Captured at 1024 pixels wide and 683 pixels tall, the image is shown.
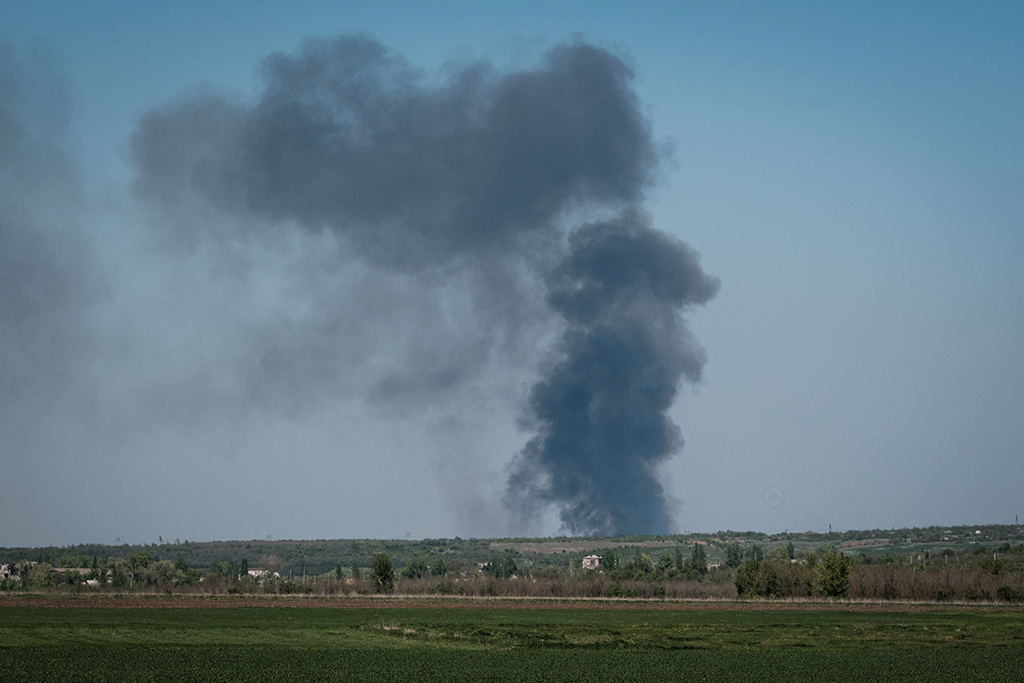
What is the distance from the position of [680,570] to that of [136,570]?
107 metres

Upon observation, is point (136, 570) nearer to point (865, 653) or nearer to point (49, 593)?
point (49, 593)

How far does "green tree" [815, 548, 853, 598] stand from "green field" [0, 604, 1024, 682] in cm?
4023

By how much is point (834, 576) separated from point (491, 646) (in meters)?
85.6

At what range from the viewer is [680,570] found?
188 meters

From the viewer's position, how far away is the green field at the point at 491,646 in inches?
1763

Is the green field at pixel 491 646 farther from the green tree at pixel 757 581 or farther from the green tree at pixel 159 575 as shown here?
the green tree at pixel 159 575

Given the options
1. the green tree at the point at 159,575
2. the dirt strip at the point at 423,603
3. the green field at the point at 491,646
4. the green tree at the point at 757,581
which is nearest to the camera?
the green field at the point at 491,646

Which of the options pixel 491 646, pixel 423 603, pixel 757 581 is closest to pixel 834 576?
pixel 757 581

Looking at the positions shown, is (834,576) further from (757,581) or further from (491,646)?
(491,646)

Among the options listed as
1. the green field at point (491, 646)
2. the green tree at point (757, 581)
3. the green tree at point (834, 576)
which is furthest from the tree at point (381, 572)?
the green tree at point (834, 576)

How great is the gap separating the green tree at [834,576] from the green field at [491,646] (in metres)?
40.2

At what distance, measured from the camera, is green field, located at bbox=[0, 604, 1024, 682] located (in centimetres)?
4478

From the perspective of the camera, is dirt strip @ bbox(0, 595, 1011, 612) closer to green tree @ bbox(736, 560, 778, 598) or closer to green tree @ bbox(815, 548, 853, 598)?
green tree @ bbox(815, 548, 853, 598)

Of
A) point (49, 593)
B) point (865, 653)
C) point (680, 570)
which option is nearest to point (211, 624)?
point (865, 653)
